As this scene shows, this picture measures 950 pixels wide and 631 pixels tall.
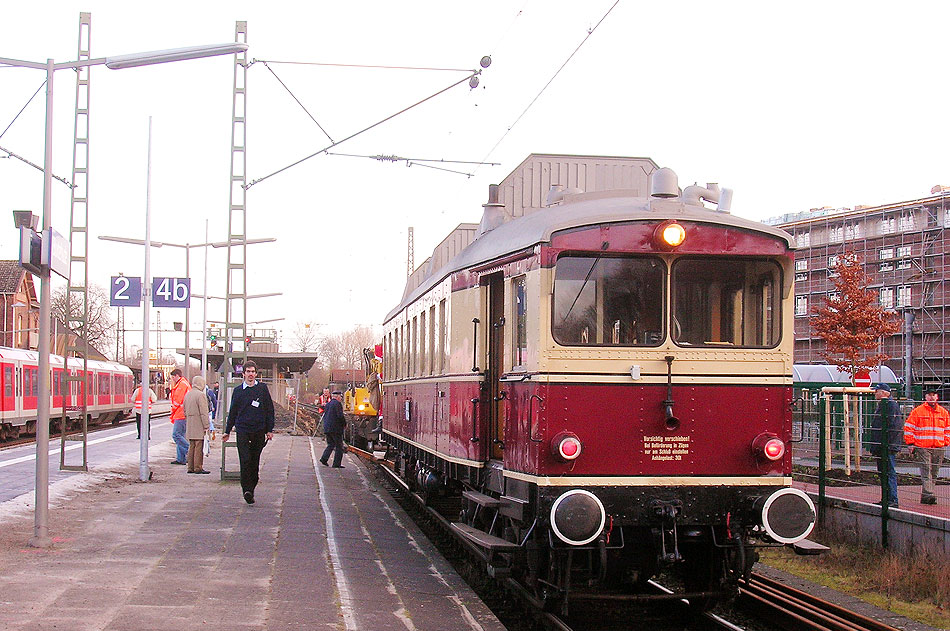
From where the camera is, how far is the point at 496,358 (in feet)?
28.9

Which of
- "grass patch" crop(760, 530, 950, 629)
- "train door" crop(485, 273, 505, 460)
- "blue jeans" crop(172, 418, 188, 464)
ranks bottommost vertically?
"grass patch" crop(760, 530, 950, 629)

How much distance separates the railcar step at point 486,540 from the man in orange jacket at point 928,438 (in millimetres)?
5654

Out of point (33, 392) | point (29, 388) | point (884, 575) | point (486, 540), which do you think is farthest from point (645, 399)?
point (33, 392)

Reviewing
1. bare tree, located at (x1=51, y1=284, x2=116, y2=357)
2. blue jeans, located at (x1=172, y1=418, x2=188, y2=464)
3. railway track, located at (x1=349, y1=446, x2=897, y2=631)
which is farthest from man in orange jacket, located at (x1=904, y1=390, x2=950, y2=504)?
bare tree, located at (x1=51, y1=284, x2=116, y2=357)

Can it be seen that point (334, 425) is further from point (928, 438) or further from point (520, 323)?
point (520, 323)

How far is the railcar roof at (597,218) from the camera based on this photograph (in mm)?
7676

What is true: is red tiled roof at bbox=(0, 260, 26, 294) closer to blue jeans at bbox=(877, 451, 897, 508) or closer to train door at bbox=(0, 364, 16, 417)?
train door at bbox=(0, 364, 16, 417)

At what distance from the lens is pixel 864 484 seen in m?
12.4

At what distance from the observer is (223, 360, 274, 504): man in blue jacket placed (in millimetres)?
12789

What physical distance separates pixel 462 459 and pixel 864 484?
19.1 ft

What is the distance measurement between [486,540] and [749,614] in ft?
8.60

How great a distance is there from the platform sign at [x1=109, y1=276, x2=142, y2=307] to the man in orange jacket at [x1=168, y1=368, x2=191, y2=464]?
59.8 inches

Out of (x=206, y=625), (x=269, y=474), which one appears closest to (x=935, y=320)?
A: (x=269, y=474)

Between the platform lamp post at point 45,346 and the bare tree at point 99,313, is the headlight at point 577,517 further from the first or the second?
the bare tree at point 99,313
